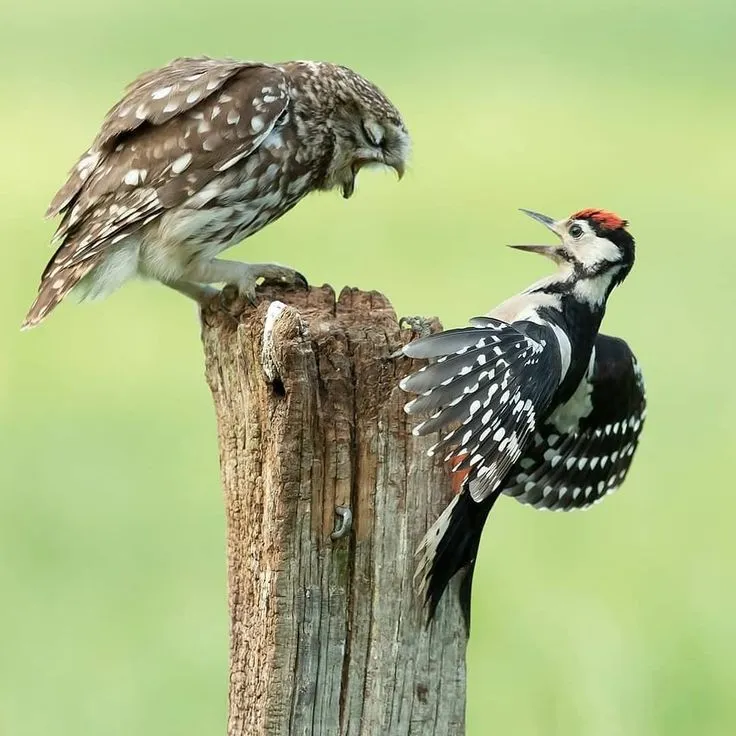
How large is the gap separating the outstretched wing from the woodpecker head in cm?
27

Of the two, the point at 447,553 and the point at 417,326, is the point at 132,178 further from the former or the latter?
the point at 447,553

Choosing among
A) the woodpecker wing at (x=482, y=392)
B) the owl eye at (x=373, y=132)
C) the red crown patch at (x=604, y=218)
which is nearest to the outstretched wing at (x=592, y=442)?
the red crown patch at (x=604, y=218)

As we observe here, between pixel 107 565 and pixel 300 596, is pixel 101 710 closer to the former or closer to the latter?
pixel 107 565

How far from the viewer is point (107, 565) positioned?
7.65 meters

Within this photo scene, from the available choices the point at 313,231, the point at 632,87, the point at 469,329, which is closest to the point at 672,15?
the point at 632,87

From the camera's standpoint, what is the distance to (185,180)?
15.6 ft

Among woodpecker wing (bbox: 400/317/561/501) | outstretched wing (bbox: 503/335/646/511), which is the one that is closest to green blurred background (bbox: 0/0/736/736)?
outstretched wing (bbox: 503/335/646/511)

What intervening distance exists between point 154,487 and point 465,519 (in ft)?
15.4

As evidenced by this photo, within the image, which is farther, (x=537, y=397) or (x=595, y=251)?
(x=595, y=251)

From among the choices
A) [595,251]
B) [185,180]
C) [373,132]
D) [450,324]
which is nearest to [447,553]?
[595,251]

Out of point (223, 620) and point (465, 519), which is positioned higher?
point (223, 620)

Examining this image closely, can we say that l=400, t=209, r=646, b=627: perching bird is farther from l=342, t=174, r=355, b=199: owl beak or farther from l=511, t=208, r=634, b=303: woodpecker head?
l=342, t=174, r=355, b=199: owl beak

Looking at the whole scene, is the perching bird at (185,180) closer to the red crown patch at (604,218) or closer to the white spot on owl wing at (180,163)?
the white spot on owl wing at (180,163)

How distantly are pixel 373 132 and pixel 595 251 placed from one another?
1028mm
